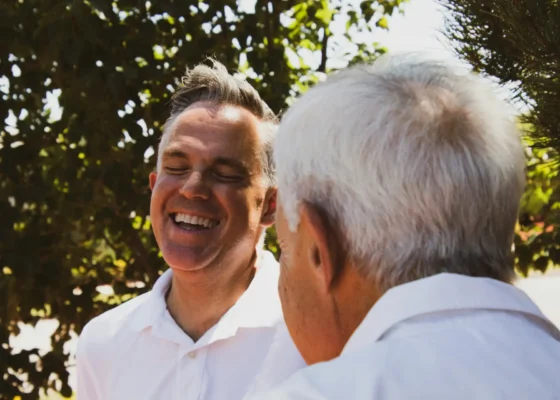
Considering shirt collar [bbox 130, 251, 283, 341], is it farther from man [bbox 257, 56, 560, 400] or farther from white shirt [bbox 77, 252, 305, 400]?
man [bbox 257, 56, 560, 400]

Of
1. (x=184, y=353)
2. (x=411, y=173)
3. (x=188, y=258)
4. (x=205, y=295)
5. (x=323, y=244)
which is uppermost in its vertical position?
(x=411, y=173)

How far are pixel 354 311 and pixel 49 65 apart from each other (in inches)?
106

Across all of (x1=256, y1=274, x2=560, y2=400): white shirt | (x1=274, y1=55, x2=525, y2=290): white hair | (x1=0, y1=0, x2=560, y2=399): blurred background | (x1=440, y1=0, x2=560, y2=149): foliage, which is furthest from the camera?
(x1=0, y1=0, x2=560, y2=399): blurred background

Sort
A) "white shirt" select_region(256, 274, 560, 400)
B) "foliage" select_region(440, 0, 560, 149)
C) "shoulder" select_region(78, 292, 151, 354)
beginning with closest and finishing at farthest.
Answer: "white shirt" select_region(256, 274, 560, 400) → "foliage" select_region(440, 0, 560, 149) → "shoulder" select_region(78, 292, 151, 354)

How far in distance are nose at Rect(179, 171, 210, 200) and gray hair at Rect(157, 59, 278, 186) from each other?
0.52ft

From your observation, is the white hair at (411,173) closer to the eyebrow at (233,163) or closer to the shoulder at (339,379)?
the shoulder at (339,379)

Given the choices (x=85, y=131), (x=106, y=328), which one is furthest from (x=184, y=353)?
(x=85, y=131)

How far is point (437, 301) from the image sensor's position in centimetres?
108

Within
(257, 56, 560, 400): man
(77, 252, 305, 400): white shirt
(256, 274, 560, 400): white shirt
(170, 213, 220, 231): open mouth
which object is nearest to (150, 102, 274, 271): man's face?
(170, 213, 220, 231): open mouth

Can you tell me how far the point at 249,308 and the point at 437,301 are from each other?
117 centimetres

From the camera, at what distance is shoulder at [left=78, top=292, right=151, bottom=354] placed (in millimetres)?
2287

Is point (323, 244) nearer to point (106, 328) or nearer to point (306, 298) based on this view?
point (306, 298)

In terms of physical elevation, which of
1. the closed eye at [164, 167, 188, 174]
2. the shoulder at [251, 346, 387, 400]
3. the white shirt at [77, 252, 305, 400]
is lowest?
the white shirt at [77, 252, 305, 400]

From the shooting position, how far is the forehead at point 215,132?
7.29 ft
